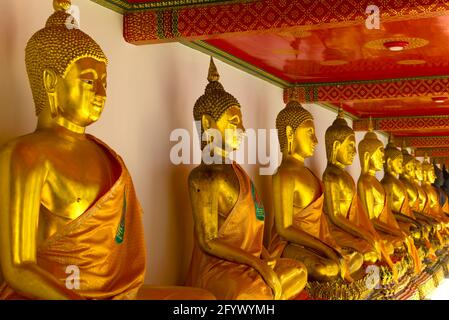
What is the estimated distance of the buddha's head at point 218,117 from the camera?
384 centimetres

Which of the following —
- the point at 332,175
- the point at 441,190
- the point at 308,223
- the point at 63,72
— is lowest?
the point at 308,223

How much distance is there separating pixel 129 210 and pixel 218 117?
3.45 feet

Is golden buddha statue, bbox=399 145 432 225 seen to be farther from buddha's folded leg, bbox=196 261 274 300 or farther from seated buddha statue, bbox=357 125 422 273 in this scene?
buddha's folded leg, bbox=196 261 274 300

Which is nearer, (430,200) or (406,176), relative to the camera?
(406,176)

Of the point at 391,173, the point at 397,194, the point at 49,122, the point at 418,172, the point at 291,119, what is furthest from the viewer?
the point at 418,172

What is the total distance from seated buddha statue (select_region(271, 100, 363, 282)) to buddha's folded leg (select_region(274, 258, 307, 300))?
0.51 m

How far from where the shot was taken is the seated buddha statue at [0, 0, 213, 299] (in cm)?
247

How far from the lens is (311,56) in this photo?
192 inches

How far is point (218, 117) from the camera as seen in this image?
3.84m

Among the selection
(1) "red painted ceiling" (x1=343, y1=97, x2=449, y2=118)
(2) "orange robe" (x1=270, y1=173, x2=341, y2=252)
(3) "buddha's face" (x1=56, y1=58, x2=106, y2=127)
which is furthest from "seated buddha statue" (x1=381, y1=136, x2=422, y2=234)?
(3) "buddha's face" (x1=56, y1=58, x2=106, y2=127)

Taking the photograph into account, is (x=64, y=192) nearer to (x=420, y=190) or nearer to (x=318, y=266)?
(x=318, y=266)

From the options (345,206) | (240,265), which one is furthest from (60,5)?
(345,206)
